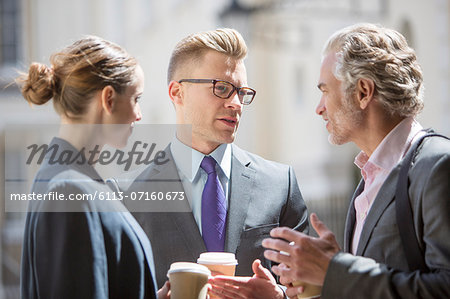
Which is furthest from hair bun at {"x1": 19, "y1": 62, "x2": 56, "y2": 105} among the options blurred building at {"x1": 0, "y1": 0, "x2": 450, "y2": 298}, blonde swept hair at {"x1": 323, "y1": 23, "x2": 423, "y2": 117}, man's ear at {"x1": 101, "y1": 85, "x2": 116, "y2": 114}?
blurred building at {"x1": 0, "y1": 0, "x2": 450, "y2": 298}

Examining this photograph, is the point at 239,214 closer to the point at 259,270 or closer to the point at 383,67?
the point at 259,270

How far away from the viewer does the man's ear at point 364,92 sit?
2365 millimetres

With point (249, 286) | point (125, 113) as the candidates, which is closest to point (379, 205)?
point (249, 286)

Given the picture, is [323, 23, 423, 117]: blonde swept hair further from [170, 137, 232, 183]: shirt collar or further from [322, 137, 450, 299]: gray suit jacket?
[170, 137, 232, 183]: shirt collar

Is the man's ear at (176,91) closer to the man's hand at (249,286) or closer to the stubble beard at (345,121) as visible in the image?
the stubble beard at (345,121)

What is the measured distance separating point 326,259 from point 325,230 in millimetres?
112

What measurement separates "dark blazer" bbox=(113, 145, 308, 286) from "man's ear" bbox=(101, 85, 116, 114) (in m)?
0.53

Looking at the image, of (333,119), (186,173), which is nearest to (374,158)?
(333,119)

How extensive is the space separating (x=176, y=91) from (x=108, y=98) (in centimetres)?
56

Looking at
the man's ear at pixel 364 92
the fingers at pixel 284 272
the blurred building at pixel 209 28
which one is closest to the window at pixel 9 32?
the blurred building at pixel 209 28

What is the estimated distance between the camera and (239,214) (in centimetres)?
265

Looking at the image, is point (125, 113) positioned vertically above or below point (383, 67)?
below

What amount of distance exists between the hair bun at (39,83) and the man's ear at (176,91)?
0.66m

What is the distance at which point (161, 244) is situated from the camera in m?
2.60
